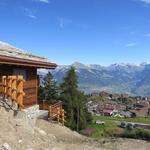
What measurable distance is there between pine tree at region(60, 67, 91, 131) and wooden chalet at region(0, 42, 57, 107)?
25.4m

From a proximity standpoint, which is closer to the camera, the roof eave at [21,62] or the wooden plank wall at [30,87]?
the roof eave at [21,62]

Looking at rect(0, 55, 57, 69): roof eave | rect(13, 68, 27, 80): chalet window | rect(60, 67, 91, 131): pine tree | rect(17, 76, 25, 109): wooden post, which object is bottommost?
Result: rect(60, 67, 91, 131): pine tree

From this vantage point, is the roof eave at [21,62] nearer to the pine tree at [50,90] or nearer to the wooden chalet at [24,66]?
the wooden chalet at [24,66]

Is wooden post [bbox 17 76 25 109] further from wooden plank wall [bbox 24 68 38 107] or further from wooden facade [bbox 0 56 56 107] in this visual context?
wooden plank wall [bbox 24 68 38 107]

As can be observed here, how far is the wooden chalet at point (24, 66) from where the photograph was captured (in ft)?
70.9

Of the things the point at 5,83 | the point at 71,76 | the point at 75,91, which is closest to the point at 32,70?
the point at 5,83

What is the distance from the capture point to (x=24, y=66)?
2488 centimetres

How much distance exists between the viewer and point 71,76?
227 ft

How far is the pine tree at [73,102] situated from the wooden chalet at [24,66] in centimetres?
2537

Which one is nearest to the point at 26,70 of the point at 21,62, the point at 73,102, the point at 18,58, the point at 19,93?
the point at 21,62

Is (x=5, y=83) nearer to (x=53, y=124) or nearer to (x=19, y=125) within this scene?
(x=19, y=125)

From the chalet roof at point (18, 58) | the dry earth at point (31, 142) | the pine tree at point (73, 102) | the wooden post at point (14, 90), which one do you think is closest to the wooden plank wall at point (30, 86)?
the chalet roof at point (18, 58)

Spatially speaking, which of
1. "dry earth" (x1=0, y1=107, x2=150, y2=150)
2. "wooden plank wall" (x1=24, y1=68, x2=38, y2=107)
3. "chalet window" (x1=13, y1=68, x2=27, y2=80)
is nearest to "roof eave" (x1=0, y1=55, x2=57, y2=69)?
"chalet window" (x1=13, y1=68, x2=27, y2=80)

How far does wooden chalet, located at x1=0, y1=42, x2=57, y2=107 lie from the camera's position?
21.6 meters
